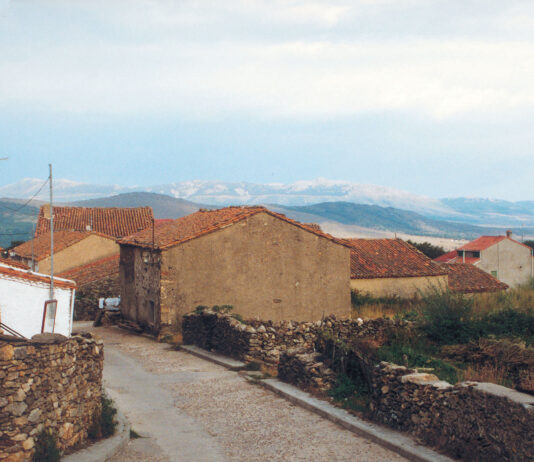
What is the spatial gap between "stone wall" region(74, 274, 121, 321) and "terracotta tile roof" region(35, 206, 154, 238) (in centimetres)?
1573

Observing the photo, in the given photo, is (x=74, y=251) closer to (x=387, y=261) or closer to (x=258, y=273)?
(x=387, y=261)

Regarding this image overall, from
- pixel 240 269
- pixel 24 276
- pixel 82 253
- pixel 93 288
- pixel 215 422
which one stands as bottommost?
pixel 93 288

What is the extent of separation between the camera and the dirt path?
9.07 m

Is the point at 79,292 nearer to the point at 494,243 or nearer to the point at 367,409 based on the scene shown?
the point at 367,409

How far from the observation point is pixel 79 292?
34.6 m

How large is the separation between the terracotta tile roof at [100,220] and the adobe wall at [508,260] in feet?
121

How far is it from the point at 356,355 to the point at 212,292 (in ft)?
41.7

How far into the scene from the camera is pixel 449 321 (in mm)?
14617

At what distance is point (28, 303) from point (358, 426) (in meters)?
5.34

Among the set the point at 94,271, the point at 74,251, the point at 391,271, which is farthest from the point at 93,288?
the point at 391,271

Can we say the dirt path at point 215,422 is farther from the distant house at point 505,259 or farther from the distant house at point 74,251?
the distant house at point 505,259

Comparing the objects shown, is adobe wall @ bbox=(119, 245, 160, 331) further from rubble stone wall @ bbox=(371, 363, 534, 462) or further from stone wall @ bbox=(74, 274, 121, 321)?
rubble stone wall @ bbox=(371, 363, 534, 462)

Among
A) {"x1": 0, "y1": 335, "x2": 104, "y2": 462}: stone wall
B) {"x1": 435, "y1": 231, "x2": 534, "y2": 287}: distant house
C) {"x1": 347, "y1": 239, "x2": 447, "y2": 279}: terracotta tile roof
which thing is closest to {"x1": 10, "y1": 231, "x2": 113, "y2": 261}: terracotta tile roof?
{"x1": 347, "y1": 239, "x2": 447, "y2": 279}: terracotta tile roof

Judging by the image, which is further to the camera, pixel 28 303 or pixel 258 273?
pixel 258 273
